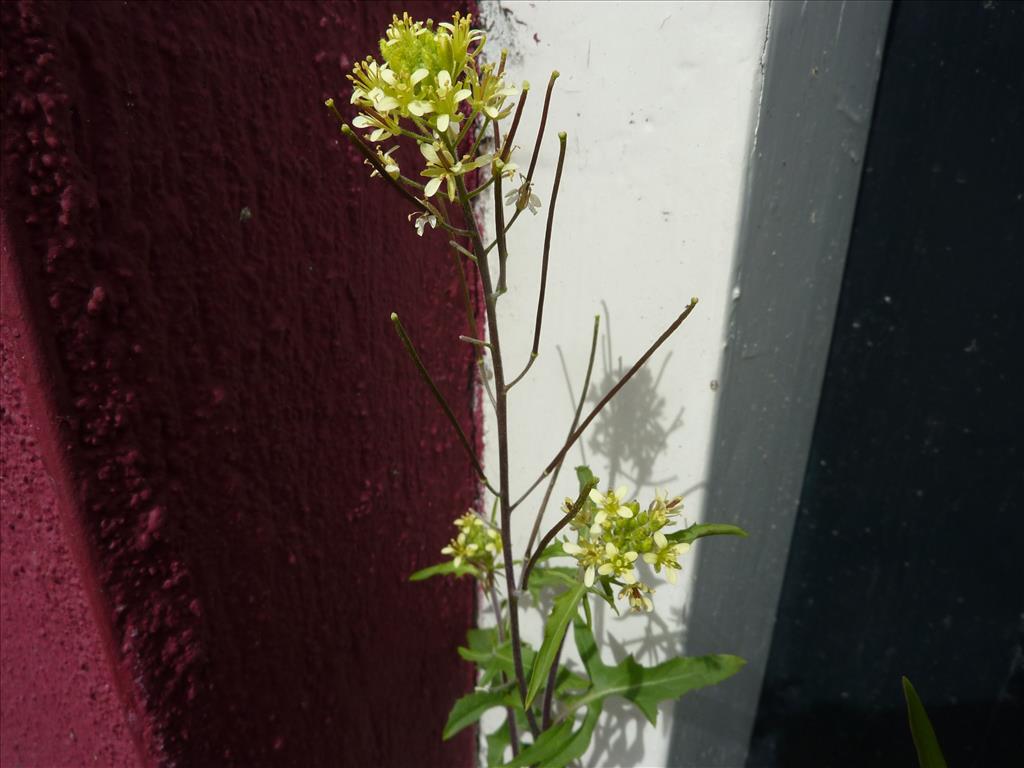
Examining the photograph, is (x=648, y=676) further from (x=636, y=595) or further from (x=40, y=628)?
(x=40, y=628)

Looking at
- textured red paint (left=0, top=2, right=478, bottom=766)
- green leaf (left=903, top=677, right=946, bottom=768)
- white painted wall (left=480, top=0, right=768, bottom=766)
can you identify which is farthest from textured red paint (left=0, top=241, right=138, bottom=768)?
green leaf (left=903, top=677, right=946, bottom=768)

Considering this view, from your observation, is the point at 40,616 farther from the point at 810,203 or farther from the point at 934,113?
the point at 934,113

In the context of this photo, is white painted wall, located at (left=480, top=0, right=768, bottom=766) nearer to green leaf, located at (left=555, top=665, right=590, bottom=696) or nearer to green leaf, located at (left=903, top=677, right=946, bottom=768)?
green leaf, located at (left=555, top=665, right=590, bottom=696)

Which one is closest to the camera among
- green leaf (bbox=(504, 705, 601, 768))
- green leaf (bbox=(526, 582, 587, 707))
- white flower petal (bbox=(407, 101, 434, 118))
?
white flower petal (bbox=(407, 101, 434, 118))

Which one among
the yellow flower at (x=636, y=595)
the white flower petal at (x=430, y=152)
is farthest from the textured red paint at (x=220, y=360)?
the yellow flower at (x=636, y=595)

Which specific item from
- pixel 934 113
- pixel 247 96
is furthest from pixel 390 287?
pixel 934 113

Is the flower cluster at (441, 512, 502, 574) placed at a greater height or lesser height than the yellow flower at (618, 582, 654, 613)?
lesser
